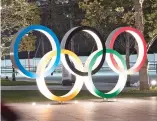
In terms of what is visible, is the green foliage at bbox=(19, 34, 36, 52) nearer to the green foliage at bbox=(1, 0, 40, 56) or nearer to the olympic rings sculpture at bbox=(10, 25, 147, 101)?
the green foliage at bbox=(1, 0, 40, 56)

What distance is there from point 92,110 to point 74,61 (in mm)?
3455

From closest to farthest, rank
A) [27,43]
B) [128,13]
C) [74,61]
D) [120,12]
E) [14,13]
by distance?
[74,61] → [128,13] → [120,12] → [14,13] → [27,43]

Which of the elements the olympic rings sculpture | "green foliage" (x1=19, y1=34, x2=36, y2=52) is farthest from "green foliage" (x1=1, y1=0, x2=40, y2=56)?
the olympic rings sculpture

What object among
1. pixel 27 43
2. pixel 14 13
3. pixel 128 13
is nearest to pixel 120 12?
pixel 128 13

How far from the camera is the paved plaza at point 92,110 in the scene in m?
13.3

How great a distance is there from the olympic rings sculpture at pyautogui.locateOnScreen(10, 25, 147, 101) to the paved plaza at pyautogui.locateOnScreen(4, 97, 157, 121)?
0.57 metres

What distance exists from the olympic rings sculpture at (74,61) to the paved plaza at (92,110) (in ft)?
1.87

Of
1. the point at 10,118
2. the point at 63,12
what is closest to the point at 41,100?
the point at 10,118

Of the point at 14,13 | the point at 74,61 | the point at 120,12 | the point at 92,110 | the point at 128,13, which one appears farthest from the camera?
the point at 14,13

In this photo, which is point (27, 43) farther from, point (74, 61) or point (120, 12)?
point (74, 61)

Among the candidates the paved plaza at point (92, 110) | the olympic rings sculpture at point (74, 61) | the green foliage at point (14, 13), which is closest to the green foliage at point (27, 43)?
the green foliage at point (14, 13)

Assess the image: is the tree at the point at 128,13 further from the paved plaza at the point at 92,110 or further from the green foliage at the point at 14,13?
the paved plaza at the point at 92,110

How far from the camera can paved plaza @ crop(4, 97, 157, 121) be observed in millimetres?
13312

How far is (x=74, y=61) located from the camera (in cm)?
1845
